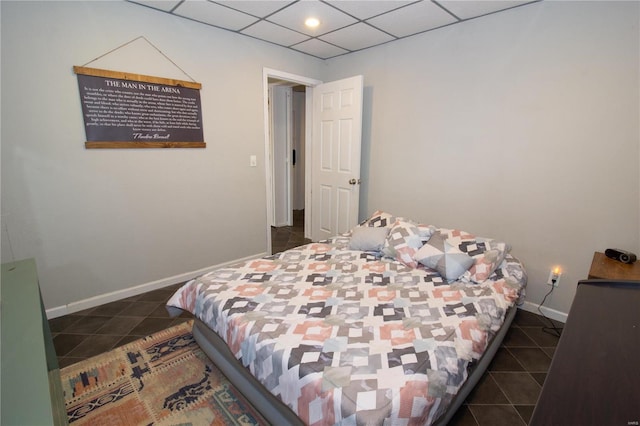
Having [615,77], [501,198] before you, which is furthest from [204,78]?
[615,77]

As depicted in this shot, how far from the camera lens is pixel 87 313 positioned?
7.96ft

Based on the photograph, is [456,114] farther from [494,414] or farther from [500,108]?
[494,414]

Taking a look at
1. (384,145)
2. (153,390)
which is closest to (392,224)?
(384,145)

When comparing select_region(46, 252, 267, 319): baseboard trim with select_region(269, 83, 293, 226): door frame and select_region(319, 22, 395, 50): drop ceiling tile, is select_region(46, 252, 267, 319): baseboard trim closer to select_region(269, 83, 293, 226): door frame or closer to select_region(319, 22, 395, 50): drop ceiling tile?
select_region(269, 83, 293, 226): door frame

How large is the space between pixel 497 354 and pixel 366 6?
8.92 feet

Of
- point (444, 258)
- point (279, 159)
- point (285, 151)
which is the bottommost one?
point (444, 258)

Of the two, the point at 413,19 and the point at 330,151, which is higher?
the point at 413,19

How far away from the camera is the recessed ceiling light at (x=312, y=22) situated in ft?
8.65

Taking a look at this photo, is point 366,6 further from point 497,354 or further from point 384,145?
point 497,354

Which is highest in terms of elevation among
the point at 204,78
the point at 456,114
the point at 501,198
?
the point at 204,78

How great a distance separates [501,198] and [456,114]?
86cm

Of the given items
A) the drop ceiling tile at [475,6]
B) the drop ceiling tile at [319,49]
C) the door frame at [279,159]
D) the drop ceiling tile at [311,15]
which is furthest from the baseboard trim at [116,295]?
the drop ceiling tile at [475,6]

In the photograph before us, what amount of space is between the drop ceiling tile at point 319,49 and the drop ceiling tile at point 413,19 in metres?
0.71

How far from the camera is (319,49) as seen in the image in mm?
3441
